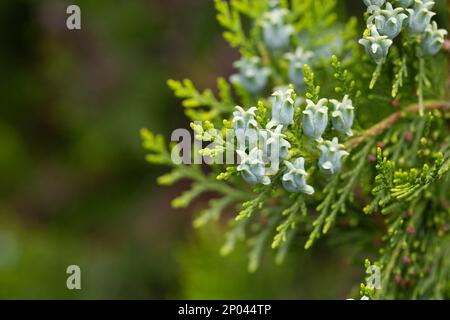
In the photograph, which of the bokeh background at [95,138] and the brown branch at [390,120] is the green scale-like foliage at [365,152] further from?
the bokeh background at [95,138]

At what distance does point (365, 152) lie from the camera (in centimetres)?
176

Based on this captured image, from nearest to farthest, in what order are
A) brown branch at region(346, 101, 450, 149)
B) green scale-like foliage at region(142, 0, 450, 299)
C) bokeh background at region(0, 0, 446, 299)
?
green scale-like foliage at region(142, 0, 450, 299)
brown branch at region(346, 101, 450, 149)
bokeh background at region(0, 0, 446, 299)

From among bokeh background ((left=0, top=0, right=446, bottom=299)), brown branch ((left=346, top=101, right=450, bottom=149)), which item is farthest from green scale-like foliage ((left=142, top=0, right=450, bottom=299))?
bokeh background ((left=0, top=0, right=446, bottom=299))

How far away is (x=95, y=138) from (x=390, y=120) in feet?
9.50

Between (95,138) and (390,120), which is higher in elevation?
(95,138)

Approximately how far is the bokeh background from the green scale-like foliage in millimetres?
1350

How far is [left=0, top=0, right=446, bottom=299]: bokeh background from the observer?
13.0 ft

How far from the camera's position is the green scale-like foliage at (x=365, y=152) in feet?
5.28

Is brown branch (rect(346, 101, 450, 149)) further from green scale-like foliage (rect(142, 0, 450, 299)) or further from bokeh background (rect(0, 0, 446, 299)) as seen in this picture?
bokeh background (rect(0, 0, 446, 299))

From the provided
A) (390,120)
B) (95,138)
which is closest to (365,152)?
(390,120)

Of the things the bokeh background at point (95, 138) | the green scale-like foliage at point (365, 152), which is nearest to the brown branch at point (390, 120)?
the green scale-like foliage at point (365, 152)

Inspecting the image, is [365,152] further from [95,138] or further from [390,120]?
[95,138]

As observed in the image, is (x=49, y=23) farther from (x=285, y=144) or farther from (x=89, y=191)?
(x=285, y=144)
